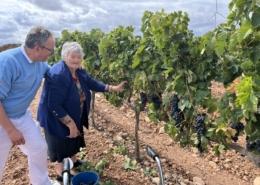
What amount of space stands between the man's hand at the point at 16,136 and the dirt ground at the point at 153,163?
64.8 inches

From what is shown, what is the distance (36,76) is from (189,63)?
156cm

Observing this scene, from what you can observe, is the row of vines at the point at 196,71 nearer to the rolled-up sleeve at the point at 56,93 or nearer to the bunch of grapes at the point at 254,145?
the bunch of grapes at the point at 254,145

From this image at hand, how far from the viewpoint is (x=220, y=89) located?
36.2ft

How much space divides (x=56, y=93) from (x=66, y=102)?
19 centimetres

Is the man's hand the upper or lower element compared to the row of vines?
lower

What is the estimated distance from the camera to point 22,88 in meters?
4.12

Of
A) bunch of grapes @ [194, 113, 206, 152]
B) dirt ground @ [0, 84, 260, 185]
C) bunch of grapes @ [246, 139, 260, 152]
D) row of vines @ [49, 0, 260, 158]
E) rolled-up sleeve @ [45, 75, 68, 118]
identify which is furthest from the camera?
dirt ground @ [0, 84, 260, 185]

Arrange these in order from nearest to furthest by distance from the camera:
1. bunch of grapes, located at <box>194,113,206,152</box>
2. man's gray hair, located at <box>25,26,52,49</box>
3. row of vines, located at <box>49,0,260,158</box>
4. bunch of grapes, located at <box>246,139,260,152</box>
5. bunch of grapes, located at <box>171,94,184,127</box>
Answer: row of vines, located at <box>49,0,260,158</box>
bunch of grapes, located at <box>246,139,260,152</box>
man's gray hair, located at <box>25,26,52,49</box>
bunch of grapes, located at <box>194,113,206,152</box>
bunch of grapes, located at <box>171,94,184,127</box>

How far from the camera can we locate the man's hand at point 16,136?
3941mm

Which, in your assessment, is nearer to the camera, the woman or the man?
the man

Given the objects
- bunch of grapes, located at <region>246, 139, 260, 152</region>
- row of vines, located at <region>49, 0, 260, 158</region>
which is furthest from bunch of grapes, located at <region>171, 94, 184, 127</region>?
bunch of grapes, located at <region>246, 139, 260, 152</region>

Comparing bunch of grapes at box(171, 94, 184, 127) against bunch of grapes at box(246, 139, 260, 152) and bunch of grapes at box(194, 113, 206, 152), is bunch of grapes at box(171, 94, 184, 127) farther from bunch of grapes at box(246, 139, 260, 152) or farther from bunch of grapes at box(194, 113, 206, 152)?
bunch of grapes at box(246, 139, 260, 152)

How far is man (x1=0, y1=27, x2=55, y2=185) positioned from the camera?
392 cm

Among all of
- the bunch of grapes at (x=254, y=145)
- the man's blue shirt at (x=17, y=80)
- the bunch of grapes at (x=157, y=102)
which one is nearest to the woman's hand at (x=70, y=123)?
the man's blue shirt at (x=17, y=80)
